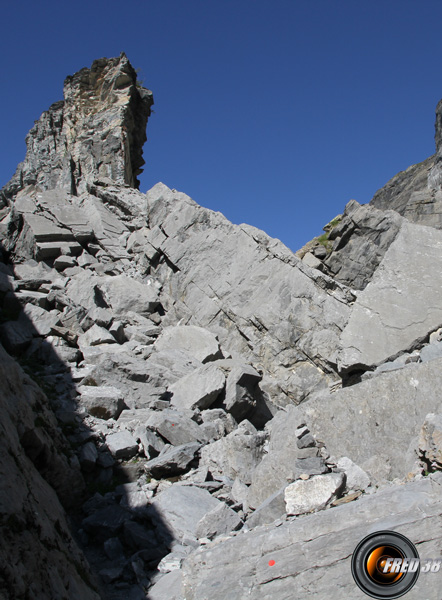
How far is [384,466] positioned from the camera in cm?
539

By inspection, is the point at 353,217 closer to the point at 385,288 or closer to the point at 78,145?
the point at 385,288

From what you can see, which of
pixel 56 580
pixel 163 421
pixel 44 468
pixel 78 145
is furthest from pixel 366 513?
pixel 78 145

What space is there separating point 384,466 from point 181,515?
2.61 metres

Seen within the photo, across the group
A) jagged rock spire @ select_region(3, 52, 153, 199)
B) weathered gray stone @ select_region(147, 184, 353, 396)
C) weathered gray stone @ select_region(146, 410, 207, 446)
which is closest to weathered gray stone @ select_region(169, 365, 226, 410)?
weathered gray stone @ select_region(146, 410, 207, 446)

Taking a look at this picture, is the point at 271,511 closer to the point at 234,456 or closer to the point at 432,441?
the point at 432,441

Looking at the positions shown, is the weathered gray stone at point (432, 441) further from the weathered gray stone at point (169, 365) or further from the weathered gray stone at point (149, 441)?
the weathered gray stone at point (169, 365)

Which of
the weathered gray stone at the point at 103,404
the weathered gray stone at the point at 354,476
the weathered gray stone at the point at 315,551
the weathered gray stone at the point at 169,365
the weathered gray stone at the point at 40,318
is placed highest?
the weathered gray stone at the point at 40,318

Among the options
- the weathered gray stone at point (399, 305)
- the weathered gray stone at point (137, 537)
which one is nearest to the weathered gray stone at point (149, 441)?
the weathered gray stone at point (137, 537)

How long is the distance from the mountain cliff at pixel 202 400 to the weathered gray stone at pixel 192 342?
5 centimetres

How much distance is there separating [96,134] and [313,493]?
22.3 m

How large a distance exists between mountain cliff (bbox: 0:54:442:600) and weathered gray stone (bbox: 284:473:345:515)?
0.02 m

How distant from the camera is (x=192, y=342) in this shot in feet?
39.3

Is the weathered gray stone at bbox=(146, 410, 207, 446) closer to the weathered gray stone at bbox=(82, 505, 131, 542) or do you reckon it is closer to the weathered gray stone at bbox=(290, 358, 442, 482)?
the weathered gray stone at bbox=(82, 505, 131, 542)

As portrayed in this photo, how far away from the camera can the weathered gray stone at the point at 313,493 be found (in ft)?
15.3
